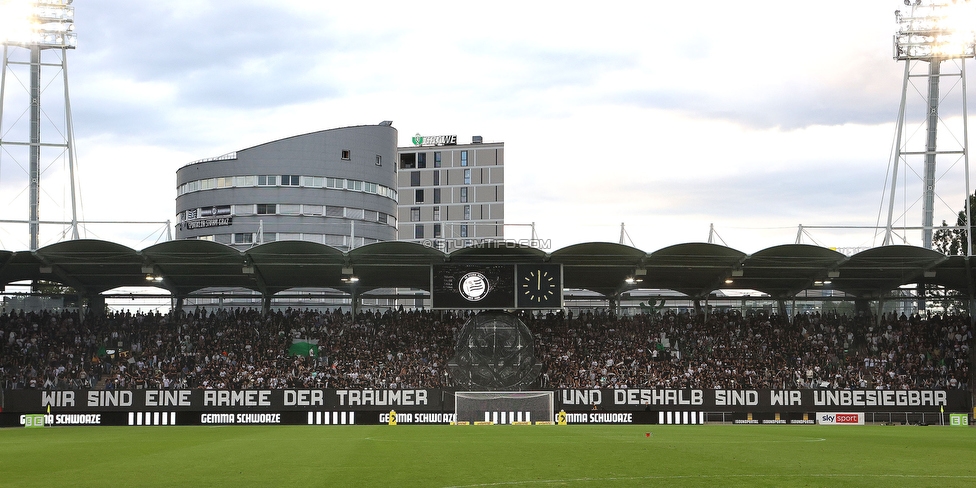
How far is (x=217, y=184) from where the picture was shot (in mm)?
93375

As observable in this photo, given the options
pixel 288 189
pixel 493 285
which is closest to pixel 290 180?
pixel 288 189

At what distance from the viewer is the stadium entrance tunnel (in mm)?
45000

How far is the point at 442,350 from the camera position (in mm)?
48406

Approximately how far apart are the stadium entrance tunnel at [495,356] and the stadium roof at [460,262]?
3667 millimetres

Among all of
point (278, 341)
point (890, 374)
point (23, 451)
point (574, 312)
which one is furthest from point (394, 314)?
point (23, 451)

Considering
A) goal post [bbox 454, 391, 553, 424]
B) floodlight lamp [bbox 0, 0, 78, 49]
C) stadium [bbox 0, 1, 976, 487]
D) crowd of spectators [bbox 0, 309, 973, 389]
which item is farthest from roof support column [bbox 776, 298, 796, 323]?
floodlight lamp [bbox 0, 0, 78, 49]

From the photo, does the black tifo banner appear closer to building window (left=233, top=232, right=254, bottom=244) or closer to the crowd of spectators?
the crowd of spectators

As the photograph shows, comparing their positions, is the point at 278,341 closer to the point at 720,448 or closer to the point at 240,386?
the point at 240,386

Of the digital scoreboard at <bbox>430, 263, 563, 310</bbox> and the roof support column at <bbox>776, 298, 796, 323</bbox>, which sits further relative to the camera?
the roof support column at <bbox>776, 298, 796, 323</bbox>

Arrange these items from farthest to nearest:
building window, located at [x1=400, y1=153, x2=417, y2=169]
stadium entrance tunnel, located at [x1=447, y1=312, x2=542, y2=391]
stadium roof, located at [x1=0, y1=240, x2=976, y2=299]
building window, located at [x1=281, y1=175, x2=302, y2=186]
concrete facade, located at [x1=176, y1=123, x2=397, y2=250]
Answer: building window, located at [x1=400, y1=153, x2=417, y2=169], building window, located at [x1=281, y1=175, x2=302, y2=186], concrete facade, located at [x1=176, y1=123, x2=397, y2=250], stadium entrance tunnel, located at [x1=447, y1=312, x2=542, y2=391], stadium roof, located at [x1=0, y1=240, x2=976, y2=299]

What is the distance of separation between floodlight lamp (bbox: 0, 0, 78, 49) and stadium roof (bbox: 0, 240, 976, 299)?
10567mm

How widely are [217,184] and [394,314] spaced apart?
4873cm

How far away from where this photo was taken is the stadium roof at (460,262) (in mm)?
43250

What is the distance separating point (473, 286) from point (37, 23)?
82.6 feet
